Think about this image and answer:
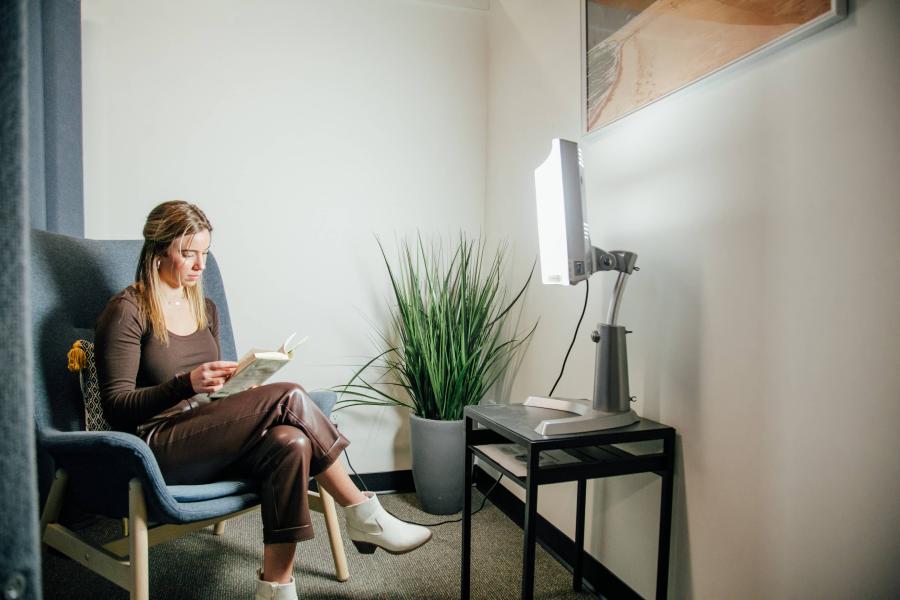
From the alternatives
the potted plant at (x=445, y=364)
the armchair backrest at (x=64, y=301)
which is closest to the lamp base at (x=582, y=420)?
the potted plant at (x=445, y=364)

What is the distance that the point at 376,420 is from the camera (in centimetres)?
252

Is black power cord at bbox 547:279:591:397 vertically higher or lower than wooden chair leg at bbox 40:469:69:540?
higher

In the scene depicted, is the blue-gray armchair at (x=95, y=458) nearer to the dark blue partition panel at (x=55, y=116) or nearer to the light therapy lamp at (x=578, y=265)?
the dark blue partition panel at (x=55, y=116)

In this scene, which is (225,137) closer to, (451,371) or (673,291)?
(451,371)

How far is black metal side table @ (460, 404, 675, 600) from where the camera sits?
50.9 inches

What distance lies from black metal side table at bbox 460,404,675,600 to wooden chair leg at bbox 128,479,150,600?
2.66ft

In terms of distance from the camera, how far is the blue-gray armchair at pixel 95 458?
1.23 m

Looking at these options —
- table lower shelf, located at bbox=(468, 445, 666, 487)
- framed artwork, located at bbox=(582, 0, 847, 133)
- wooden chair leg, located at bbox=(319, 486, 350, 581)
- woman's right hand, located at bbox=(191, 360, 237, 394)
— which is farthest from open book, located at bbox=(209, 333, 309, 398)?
framed artwork, located at bbox=(582, 0, 847, 133)

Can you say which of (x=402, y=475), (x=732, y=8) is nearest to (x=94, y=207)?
(x=402, y=475)

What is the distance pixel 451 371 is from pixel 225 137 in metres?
1.33

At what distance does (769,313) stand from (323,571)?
1492 mm

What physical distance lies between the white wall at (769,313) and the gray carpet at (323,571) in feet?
1.04

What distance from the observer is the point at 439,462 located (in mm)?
2227

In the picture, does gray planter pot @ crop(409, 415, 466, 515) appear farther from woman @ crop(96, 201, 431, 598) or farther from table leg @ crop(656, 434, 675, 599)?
table leg @ crop(656, 434, 675, 599)
